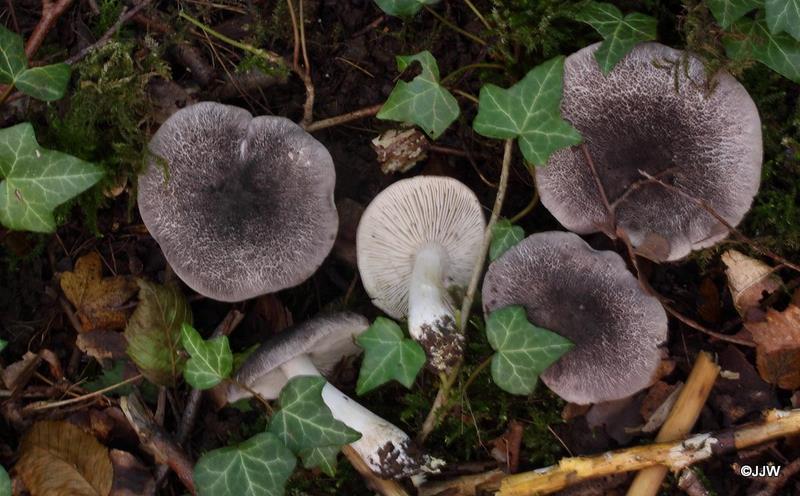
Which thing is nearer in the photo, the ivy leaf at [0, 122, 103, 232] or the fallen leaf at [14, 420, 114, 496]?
the ivy leaf at [0, 122, 103, 232]

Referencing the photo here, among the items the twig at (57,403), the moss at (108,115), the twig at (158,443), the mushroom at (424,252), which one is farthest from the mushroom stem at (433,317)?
the twig at (57,403)

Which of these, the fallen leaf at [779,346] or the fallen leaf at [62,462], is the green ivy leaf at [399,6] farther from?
the fallen leaf at [62,462]

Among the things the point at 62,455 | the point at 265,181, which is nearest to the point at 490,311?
the point at 265,181

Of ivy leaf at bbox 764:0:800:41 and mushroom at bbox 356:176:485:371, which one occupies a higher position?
ivy leaf at bbox 764:0:800:41

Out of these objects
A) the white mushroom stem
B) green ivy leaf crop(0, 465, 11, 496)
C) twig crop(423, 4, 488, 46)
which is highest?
twig crop(423, 4, 488, 46)

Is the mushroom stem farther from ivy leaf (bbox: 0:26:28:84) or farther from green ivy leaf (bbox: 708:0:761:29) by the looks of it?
ivy leaf (bbox: 0:26:28:84)

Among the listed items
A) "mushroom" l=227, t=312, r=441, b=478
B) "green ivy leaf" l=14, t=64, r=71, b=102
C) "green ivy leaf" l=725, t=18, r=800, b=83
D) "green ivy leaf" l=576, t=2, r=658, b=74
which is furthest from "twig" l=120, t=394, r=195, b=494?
"green ivy leaf" l=725, t=18, r=800, b=83

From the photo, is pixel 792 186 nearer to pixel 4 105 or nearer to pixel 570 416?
pixel 570 416

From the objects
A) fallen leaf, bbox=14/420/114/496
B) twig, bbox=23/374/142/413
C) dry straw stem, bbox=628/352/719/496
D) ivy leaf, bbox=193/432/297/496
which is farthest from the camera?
twig, bbox=23/374/142/413
